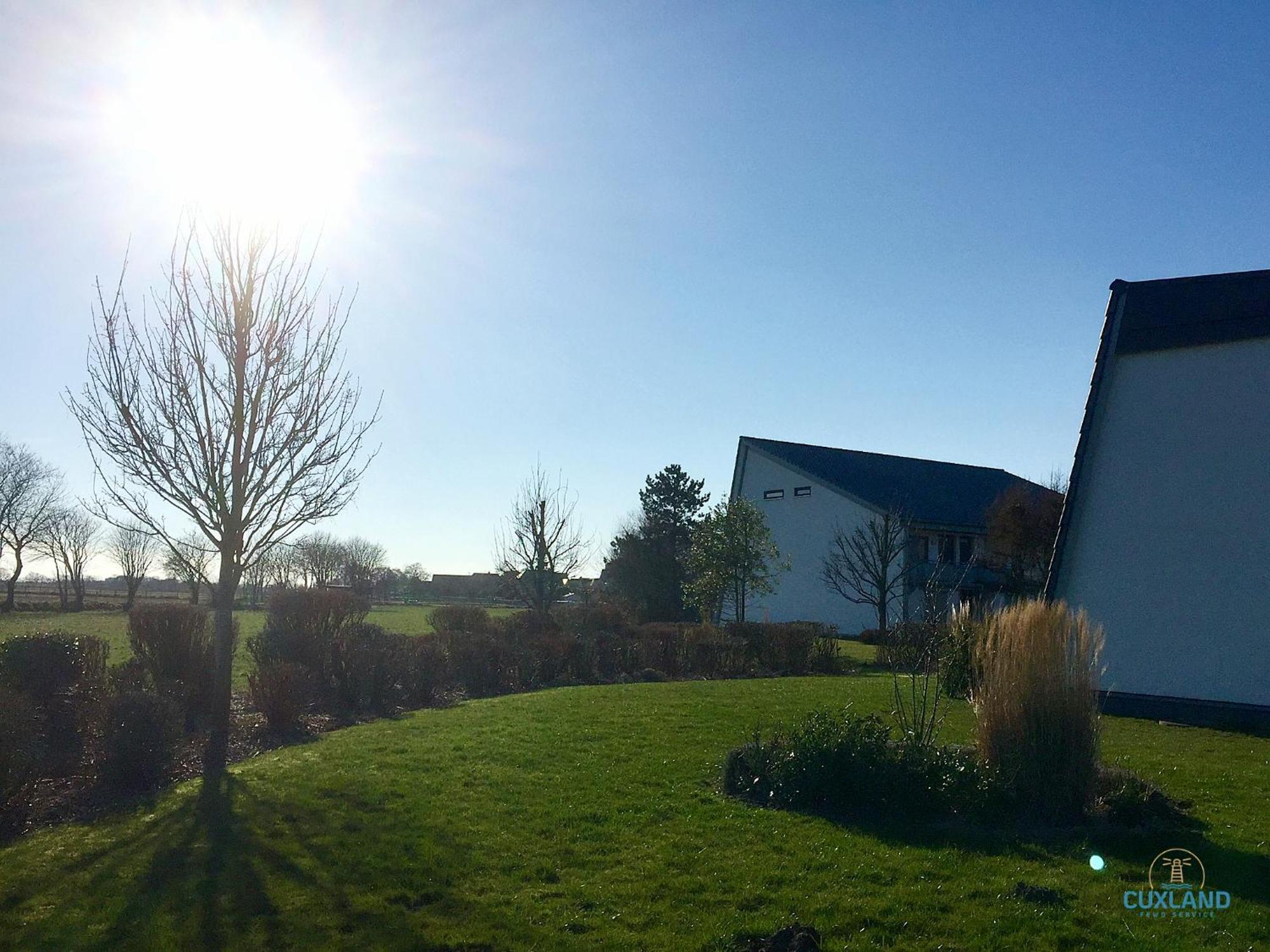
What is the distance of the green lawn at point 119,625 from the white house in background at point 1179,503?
14.5 metres

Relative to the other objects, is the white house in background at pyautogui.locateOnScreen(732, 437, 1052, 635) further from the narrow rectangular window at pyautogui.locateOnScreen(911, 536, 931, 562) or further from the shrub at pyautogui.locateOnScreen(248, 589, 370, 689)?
the shrub at pyautogui.locateOnScreen(248, 589, 370, 689)

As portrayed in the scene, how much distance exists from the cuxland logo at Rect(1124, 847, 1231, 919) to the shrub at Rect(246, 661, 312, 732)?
943 centimetres

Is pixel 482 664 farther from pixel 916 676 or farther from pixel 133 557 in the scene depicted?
pixel 133 557

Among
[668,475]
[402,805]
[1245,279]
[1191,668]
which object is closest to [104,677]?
[402,805]

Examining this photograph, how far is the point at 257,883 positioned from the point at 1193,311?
1481 cm

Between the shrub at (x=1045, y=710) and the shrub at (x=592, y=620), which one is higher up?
the shrub at (x=1045, y=710)

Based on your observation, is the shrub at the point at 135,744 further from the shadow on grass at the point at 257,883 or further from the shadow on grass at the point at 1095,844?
the shadow on grass at the point at 1095,844

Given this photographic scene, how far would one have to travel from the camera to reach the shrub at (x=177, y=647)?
37.1 feet

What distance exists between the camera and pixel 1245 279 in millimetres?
13180

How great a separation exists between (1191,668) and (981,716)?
7.86 m

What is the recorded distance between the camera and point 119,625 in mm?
34031

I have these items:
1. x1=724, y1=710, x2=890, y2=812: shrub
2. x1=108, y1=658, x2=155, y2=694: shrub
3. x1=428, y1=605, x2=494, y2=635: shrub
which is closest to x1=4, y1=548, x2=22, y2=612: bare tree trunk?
x1=428, y1=605, x2=494, y2=635: shrub

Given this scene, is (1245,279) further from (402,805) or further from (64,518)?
(64,518)

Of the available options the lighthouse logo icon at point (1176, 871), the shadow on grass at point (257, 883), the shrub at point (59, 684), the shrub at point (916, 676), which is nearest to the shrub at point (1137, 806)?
the lighthouse logo icon at point (1176, 871)
